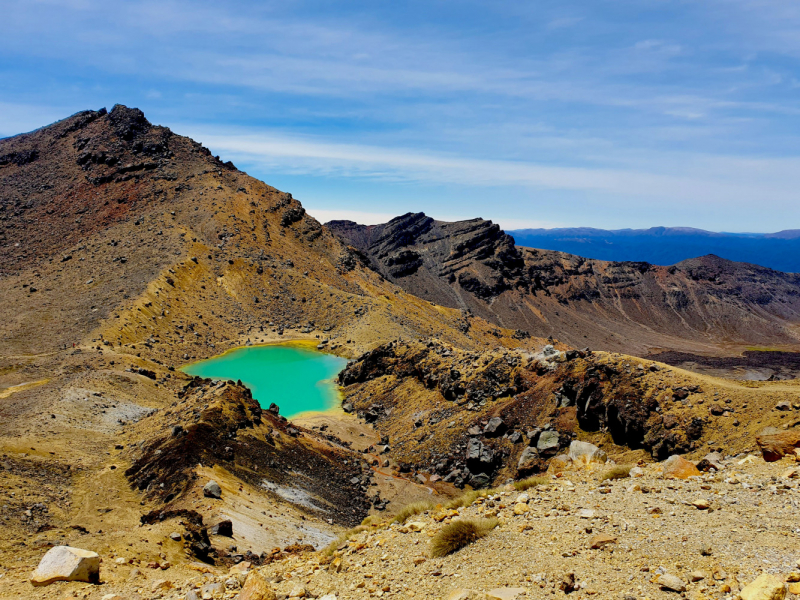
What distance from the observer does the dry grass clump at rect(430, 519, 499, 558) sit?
9513 millimetres

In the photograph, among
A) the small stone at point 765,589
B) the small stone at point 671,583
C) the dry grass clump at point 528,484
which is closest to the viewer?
the small stone at point 765,589

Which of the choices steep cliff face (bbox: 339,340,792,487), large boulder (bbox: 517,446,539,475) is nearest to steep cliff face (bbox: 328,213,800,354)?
steep cliff face (bbox: 339,340,792,487)

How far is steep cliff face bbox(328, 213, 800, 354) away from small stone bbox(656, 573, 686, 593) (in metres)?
130

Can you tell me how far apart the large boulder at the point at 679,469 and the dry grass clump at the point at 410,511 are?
5.90 m

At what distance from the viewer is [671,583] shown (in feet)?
22.9

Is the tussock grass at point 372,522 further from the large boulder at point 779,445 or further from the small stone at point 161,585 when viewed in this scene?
the large boulder at point 779,445

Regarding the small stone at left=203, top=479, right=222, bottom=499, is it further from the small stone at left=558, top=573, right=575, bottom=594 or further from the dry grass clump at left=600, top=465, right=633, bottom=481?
the small stone at left=558, top=573, right=575, bottom=594

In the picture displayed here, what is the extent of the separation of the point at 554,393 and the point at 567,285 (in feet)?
456

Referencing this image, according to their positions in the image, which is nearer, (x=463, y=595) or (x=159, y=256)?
(x=463, y=595)

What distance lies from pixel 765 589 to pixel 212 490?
19.3m

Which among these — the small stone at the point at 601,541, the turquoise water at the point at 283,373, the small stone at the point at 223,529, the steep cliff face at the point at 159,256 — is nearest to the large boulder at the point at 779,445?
the small stone at the point at 601,541

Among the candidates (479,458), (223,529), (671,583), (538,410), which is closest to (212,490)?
(223,529)

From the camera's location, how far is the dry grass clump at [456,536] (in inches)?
375

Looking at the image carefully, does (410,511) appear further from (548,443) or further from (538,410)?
(538,410)
